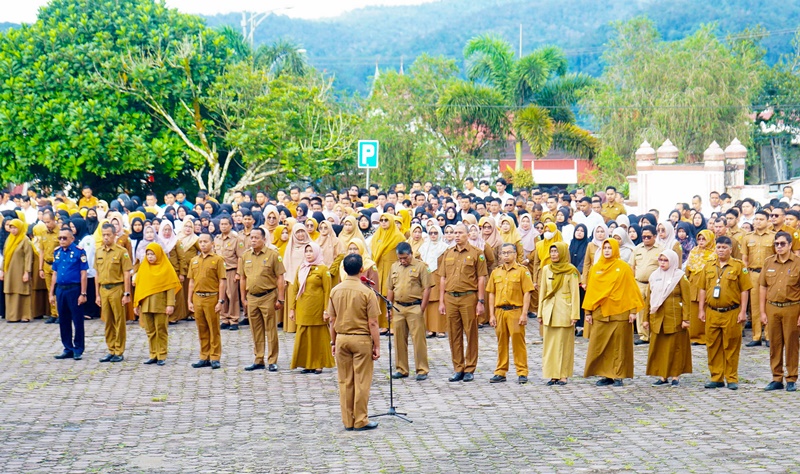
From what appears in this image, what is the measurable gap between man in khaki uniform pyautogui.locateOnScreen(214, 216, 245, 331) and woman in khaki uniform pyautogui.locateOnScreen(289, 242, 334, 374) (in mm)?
3398

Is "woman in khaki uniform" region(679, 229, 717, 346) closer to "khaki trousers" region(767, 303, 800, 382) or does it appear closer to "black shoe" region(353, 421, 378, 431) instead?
"khaki trousers" region(767, 303, 800, 382)

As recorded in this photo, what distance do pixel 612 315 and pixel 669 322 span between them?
2.02ft

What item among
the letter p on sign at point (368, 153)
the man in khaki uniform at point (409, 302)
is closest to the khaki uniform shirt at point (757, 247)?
the man in khaki uniform at point (409, 302)

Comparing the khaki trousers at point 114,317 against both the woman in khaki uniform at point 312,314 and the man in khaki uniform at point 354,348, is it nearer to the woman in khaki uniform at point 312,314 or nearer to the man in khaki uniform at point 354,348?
the woman in khaki uniform at point 312,314

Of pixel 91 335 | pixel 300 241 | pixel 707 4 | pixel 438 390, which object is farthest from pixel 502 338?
pixel 707 4

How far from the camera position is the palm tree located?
41125mm

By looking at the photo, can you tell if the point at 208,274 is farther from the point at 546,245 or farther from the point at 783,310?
the point at 783,310

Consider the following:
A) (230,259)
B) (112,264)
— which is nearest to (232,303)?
(230,259)

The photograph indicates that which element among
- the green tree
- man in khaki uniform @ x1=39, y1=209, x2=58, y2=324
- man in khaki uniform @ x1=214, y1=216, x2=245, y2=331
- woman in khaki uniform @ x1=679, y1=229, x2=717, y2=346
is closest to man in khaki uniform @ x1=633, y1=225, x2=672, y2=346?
woman in khaki uniform @ x1=679, y1=229, x2=717, y2=346

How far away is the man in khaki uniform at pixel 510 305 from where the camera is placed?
12719 mm

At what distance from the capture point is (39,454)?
966 cm

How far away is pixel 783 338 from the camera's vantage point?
12.3m

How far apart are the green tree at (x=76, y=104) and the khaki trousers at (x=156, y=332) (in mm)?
15372

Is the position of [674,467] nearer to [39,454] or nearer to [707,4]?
[39,454]
